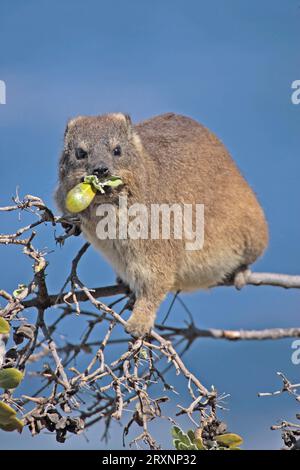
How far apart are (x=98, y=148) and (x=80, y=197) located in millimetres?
639

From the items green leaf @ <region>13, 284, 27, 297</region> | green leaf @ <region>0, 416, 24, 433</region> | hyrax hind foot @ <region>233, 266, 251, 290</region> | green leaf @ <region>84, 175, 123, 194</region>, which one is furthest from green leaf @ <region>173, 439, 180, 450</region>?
hyrax hind foot @ <region>233, 266, 251, 290</region>

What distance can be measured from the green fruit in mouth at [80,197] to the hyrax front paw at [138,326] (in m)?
0.87

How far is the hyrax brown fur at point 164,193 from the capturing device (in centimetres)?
502

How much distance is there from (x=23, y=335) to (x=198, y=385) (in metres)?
0.90

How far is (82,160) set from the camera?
4.94m

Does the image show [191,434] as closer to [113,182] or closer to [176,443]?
[176,443]

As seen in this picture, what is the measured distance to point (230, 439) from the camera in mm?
3365

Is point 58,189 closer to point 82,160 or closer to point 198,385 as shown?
point 82,160

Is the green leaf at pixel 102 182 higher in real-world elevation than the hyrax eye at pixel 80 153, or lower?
lower

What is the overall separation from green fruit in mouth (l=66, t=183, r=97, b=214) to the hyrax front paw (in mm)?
867

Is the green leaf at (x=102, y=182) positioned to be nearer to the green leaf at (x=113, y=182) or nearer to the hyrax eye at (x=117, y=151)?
the green leaf at (x=113, y=182)

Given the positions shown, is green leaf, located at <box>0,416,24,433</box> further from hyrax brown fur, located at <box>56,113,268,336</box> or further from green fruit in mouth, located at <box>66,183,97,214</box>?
hyrax brown fur, located at <box>56,113,268,336</box>

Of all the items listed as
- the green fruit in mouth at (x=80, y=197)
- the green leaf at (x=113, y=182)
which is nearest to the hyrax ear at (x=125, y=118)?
the green leaf at (x=113, y=182)

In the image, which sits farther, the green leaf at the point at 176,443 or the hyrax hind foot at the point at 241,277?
the hyrax hind foot at the point at 241,277
